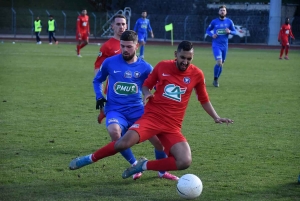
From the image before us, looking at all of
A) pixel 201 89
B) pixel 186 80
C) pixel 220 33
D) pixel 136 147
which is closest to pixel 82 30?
pixel 220 33

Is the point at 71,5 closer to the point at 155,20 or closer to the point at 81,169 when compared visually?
the point at 155,20

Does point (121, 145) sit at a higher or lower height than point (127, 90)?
lower

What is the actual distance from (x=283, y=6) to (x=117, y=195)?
43673mm

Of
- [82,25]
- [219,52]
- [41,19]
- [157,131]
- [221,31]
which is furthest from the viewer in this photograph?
[41,19]

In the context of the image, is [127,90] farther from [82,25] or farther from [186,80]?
[82,25]

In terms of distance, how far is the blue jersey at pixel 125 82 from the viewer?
6.37 meters

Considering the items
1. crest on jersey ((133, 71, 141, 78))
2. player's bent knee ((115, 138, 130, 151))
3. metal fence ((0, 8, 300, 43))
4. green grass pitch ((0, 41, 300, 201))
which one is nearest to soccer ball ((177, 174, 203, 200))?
green grass pitch ((0, 41, 300, 201))

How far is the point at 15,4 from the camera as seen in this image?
168 ft

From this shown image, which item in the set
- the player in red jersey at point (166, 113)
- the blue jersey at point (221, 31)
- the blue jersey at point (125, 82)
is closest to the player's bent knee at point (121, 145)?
the player in red jersey at point (166, 113)

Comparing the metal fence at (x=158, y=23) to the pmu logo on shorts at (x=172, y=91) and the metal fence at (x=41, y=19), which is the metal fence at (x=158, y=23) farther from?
the pmu logo on shorts at (x=172, y=91)

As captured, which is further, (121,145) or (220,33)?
(220,33)

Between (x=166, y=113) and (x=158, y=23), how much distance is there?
43.5 metres

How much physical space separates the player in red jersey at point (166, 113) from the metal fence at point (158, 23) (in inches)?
1535

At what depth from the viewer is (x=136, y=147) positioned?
7848mm
